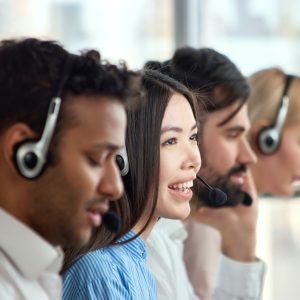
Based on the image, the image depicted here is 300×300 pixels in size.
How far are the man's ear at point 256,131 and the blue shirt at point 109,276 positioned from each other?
0.78m

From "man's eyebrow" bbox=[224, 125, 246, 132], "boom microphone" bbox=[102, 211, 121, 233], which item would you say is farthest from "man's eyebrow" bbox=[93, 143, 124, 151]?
"man's eyebrow" bbox=[224, 125, 246, 132]

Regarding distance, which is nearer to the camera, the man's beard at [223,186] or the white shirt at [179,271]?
the white shirt at [179,271]

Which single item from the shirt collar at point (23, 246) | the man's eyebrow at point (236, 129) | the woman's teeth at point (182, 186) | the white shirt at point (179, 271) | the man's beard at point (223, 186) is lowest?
the white shirt at point (179, 271)

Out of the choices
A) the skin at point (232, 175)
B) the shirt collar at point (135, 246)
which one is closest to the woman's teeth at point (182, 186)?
the shirt collar at point (135, 246)

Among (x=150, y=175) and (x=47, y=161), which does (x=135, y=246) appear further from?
(x=47, y=161)

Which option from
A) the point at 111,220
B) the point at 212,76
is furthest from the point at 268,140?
the point at 111,220

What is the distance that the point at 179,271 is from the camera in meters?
1.85

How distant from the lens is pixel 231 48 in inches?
129

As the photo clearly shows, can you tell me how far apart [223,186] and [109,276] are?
680 millimetres

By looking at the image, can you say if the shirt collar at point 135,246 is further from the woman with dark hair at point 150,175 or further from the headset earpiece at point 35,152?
the headset earpiece at point 35,152

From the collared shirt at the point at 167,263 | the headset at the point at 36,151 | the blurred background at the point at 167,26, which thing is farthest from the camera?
the blurred background at the point at 167,26

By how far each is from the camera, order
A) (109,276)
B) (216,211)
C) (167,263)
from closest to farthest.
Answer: (109,276) < (167,263) < (216,211)

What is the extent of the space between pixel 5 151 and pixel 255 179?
1.25m

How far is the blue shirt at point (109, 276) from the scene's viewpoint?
4.25ft
